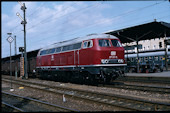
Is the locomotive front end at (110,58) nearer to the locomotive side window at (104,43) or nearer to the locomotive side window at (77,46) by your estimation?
the locomotive side window at (104,43)

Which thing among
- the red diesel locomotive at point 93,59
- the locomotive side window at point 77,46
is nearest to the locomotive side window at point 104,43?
the red diesel locomotive at point 93,59

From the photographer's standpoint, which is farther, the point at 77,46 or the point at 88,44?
the point at 77,46

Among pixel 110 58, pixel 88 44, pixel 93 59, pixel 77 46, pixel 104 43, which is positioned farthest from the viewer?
pixel 77 46

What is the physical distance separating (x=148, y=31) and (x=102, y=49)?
1291 cm

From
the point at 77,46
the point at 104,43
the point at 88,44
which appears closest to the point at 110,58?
the point at 104,43

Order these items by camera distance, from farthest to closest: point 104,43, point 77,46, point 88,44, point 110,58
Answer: point 77,46, point 88,44, point 104,43, point 110,58

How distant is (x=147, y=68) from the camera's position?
2689cm

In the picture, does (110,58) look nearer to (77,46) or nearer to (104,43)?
(104,43)

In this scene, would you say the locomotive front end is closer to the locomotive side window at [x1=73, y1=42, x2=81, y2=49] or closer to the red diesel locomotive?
the red diesel locomotive

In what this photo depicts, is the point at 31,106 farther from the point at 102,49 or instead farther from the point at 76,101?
the point at 102,49

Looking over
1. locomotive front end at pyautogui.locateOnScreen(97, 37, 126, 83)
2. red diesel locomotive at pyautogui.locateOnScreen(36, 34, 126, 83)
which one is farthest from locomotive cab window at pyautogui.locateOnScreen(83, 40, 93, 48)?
locomotive front end at pyautogui.locateOnScreen(97, 37, 126, 83)

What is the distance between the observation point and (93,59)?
1341 cm

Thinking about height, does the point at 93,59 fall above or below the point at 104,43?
below

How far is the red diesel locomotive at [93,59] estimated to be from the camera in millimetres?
13336
